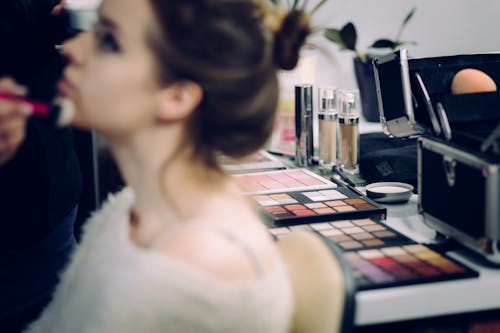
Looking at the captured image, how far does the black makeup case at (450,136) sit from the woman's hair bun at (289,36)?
366mm

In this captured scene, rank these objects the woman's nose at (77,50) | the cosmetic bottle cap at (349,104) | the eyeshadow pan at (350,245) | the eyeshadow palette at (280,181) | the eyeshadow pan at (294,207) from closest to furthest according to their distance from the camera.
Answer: the woman's nose at (77,50) < the eyeshadow pan at (350,245) < the eyeshadow pan at (294,207) < the eyeshadow palette at (280,181) < the cosmetic bottle cap at (349,104)

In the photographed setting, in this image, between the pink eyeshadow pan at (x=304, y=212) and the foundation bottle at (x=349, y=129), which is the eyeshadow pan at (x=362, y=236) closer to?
the pink eyeshadow pan at (x=304, y=212)

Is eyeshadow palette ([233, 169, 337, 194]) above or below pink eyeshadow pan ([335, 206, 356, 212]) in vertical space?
above

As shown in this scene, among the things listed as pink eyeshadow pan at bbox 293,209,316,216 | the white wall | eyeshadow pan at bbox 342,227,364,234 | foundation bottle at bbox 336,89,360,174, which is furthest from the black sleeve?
the white wall

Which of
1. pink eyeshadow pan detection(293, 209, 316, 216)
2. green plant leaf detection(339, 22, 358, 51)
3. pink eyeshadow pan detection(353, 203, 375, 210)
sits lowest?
pink eyeshadow pan detection(293, 209, 316, 216)

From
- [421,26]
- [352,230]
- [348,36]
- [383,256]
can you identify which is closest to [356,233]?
[352,230]

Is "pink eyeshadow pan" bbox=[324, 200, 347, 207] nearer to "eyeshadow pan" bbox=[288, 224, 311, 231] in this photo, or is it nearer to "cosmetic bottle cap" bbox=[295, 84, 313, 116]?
"eyeshadow pan" bbox=[288, 224, 311, 231]

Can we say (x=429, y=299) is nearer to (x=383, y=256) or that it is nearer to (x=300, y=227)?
(x=383, y=256)

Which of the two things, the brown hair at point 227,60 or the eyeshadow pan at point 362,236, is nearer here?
the brown hair at point 227,60

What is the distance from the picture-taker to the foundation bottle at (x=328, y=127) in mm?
1836


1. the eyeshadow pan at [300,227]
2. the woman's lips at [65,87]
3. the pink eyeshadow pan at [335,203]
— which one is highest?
the woman's lips at [65,87]

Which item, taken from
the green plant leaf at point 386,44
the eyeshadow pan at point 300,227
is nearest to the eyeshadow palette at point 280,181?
the eyeshadow pan at point 300,227

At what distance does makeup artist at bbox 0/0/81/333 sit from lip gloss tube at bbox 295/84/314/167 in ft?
2.23

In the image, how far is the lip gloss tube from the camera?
1862mm
